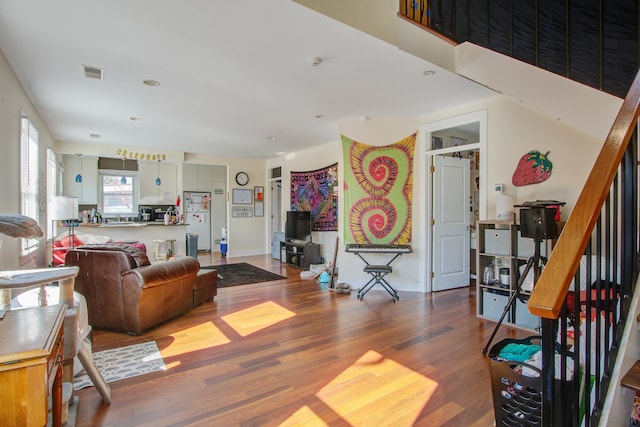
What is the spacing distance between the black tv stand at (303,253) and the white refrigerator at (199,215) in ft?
10.8

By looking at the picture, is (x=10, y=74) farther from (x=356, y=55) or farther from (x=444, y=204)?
(x=444, y=204)

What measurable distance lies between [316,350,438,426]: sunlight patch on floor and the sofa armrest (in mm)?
2008

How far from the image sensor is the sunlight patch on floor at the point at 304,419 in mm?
1911

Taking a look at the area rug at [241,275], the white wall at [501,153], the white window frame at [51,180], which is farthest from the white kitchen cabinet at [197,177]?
the white wall at [501,153]

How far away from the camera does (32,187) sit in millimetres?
4172

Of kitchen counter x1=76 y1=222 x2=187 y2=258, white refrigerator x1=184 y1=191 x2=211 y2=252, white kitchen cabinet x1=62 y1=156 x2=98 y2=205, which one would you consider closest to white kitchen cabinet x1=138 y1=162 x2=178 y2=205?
white refrigerator x1=184 y1=191 x2=211 y2=252

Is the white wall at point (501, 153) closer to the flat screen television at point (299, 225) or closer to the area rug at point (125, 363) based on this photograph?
the flat screen television at point (299, 225)

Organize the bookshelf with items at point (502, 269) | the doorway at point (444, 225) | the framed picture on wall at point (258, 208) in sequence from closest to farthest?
the bookshelf with items at point (502, 269) < the doorway at point (444, 225) < the framed picture on wall at point (258, 208)

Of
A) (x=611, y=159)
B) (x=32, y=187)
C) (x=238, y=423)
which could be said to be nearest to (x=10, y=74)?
(x=32, y=187)

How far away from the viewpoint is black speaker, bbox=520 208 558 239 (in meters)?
2.74

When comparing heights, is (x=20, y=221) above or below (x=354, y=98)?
below

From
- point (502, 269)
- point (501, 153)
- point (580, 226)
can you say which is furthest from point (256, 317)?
point (501, 153)

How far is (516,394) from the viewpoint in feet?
5.12

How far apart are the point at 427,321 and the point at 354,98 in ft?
8.98
